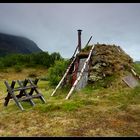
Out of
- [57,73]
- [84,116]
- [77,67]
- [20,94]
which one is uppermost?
[77,67]

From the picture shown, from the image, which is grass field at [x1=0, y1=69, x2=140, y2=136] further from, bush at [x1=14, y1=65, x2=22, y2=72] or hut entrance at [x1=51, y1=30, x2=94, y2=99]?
bush at [x1=14, y1=65, x2=22, y2=72]

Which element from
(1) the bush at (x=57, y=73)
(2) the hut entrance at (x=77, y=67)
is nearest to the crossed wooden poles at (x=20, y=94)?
(2) the hut entrance at (x=77, y=67)

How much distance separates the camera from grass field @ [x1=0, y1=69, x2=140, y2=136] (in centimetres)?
1173

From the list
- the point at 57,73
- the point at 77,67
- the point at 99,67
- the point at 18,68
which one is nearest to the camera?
the point at 99,67

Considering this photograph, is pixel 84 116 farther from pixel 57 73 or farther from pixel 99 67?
pixel 57 73

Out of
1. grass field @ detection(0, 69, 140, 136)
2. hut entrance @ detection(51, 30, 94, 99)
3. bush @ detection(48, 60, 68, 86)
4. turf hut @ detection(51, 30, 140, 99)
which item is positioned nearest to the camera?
grass field @ detection(0, 69, 140, 136)

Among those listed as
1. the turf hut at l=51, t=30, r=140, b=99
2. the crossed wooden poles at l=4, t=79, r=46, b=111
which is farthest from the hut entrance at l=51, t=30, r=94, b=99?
the crossed wooden poles at l=4, t=79, r=46, b=111

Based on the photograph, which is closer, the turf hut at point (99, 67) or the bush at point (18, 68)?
the turf hut at point (99, 67)

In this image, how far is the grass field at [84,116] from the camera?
11727 mm

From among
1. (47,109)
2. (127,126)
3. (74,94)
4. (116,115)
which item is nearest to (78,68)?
(74,94)

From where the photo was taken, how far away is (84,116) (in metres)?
14.0

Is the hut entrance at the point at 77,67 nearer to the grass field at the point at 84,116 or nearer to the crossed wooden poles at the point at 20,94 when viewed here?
the grass field at the point at 84,116

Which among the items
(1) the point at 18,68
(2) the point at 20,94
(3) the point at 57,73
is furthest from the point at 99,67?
(1) the point at 18,68

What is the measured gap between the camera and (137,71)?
2458 cm
